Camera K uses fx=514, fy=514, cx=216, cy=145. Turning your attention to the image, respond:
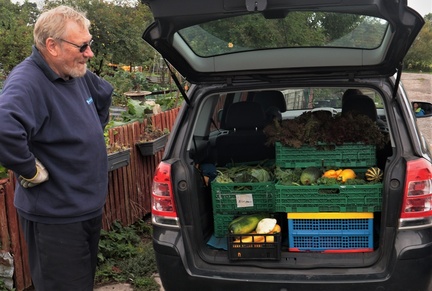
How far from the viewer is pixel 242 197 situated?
11.9 ft

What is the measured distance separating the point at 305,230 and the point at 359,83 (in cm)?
105

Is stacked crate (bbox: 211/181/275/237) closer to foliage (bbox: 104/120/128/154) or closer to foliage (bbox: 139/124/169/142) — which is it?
foliage (bbox: 104/120/128/154)

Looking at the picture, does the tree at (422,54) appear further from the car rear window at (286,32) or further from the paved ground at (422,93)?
the car rear window at (286,32)

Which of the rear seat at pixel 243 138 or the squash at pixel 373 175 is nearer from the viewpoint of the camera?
the squash at pixel 373 175

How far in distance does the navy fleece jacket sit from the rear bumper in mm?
594

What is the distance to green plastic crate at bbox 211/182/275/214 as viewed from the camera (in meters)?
3.62

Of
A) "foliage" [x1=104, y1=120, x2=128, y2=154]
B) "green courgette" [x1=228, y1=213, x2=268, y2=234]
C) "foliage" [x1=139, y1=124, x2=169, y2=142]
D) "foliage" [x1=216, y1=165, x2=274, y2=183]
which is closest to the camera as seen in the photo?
"green courgette" [x1=228, y1=213, x2=268, y2=234]

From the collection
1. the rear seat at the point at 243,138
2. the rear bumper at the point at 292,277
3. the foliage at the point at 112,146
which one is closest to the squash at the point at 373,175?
the rear bumper at the point at 292,277

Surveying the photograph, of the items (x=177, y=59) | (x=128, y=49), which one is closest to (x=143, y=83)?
(x=128, y=49)

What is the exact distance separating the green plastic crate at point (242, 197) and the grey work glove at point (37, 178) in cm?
124

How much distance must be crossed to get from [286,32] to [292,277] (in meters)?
1.53

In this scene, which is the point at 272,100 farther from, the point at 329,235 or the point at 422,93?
the point at 422,93

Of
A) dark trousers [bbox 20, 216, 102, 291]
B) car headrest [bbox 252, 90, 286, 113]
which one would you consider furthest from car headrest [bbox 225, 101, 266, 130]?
dark trousers [bbox 20, 216, 102, 291]

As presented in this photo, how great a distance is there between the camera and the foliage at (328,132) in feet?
11.9
